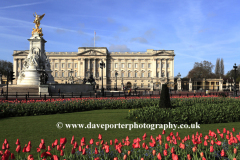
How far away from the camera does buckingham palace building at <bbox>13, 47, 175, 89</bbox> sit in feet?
297

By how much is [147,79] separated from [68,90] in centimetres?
6266

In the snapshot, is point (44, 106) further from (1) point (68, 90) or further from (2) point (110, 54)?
(2) point (110, 54)

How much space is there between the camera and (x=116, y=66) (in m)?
93.5

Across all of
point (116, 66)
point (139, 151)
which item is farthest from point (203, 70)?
point (139, 151)

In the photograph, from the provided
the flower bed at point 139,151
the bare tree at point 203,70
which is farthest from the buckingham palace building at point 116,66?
the flower bed at point 139,151

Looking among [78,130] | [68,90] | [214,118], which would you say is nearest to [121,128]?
[78,130]

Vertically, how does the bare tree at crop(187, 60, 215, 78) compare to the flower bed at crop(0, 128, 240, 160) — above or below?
above

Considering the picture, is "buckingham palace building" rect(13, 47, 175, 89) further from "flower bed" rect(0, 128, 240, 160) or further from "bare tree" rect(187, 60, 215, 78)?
"flower bed" rect(0, 128, 240, 160)

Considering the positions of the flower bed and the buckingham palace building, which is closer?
the flower bed

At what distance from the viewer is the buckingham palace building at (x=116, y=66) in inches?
3561

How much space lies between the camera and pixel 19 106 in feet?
42.1

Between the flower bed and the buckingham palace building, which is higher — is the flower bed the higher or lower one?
the lower one

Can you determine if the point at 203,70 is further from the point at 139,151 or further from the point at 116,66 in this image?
the point at 139,151

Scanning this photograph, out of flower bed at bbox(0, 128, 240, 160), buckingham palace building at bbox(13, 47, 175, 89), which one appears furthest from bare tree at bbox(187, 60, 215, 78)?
flower bed at bbox(0, 128, 240, 160)
